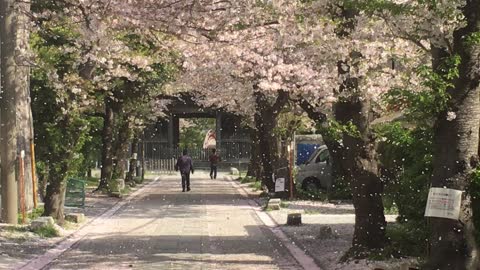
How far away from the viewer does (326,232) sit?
14508 millimetres

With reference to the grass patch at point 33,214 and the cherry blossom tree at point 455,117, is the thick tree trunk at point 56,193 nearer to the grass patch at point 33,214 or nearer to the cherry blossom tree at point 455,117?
the grass patch at point 33,214

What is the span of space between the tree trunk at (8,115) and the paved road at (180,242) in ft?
6.25

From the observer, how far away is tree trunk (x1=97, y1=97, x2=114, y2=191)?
29.5m

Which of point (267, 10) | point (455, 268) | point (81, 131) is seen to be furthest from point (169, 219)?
point (455, 268)

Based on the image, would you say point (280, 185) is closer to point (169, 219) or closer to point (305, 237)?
point (169, 219)

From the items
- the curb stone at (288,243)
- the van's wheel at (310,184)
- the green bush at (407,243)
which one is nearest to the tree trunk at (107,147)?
the van's wheel at (310,184)

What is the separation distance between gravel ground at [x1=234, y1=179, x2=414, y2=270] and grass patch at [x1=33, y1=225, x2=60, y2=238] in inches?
198

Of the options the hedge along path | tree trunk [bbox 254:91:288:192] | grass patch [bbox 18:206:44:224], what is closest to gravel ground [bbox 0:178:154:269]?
the hedge along path

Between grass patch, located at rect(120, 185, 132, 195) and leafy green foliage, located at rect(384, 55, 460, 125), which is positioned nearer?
leafy green foliage, located at rect(384, 55, 460, 125)

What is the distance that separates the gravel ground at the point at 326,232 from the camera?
35.8ft

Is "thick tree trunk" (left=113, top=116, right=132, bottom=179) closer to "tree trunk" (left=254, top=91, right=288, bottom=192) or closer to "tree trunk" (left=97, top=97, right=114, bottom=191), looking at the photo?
"tree trunk" (left=97, top=97, right=114, bottom=191)

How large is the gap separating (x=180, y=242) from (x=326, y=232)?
9.73 feet

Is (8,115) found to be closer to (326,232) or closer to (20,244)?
Answer: (20,244)

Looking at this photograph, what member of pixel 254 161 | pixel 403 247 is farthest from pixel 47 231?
pixel 254 161
